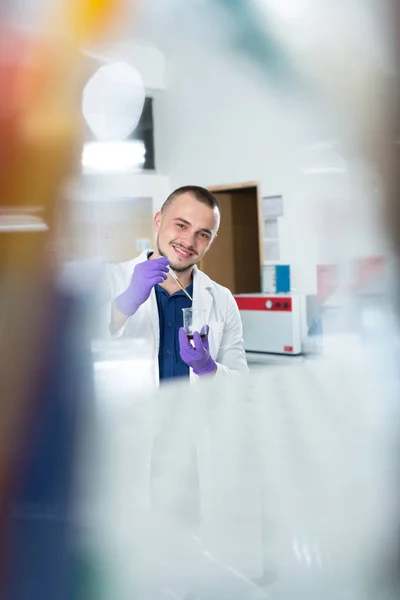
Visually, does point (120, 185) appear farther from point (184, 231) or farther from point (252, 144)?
point (252, 144)

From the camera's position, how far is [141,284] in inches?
27.7

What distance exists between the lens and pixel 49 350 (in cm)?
63

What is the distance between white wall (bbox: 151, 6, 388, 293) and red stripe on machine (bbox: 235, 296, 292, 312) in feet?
0.19

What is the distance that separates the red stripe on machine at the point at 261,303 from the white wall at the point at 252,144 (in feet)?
0.19

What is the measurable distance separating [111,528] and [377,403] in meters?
0.44

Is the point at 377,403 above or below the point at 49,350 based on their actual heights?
below

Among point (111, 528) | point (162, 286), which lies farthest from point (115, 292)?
point (111, 528)

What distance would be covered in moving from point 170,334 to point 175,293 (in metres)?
0.05

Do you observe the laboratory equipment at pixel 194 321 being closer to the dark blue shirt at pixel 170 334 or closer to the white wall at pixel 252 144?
the dark blue shirt at pixel 170 334

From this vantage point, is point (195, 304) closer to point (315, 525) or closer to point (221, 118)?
point (221, 118)

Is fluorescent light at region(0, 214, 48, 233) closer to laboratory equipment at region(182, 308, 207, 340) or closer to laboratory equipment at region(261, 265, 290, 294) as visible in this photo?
laboratory equipment at region(182, 308, 207, 340)

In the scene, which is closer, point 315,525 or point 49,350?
point 49,350

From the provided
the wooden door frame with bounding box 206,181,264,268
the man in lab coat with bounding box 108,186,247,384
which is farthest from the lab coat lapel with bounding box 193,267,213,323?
the wooden door frame with bounding box 206,181,264,268

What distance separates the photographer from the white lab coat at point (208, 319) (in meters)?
0.70
